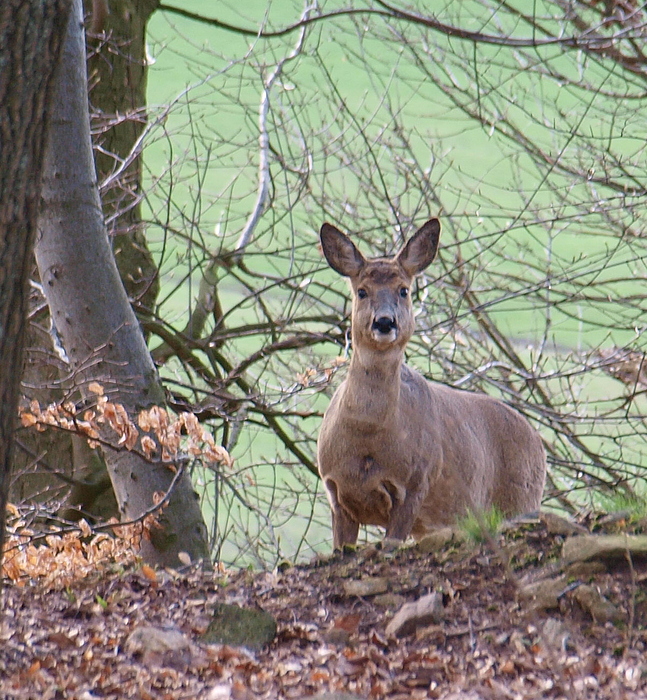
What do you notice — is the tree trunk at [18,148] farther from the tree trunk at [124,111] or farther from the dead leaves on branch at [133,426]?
the tree trunk at [124,111]

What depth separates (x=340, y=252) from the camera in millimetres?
7102

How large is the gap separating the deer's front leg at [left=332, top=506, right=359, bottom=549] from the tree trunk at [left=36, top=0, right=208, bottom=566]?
1.03m

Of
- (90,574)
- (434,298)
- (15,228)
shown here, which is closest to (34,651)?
(90,574)

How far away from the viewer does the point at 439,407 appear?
743 cm

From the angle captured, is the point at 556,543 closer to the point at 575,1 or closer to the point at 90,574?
the point at 90,574

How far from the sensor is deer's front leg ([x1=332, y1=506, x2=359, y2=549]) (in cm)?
691

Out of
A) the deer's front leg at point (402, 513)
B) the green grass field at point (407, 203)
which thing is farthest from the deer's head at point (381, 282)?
the green grass field at point (407, 203)

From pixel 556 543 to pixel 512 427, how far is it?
9.23 feet

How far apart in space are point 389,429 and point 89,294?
7.57 ft

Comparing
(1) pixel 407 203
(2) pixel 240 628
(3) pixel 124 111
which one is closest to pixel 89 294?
(2) pixel 240 628

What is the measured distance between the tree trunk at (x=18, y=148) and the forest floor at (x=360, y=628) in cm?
115

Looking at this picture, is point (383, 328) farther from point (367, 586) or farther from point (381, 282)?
point (367, 586)

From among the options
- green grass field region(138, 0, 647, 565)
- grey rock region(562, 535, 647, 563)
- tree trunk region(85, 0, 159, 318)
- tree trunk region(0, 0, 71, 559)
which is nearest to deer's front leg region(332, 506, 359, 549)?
green grass field region(138, 0, 647, 565)

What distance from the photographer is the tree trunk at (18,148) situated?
3.52 meters
